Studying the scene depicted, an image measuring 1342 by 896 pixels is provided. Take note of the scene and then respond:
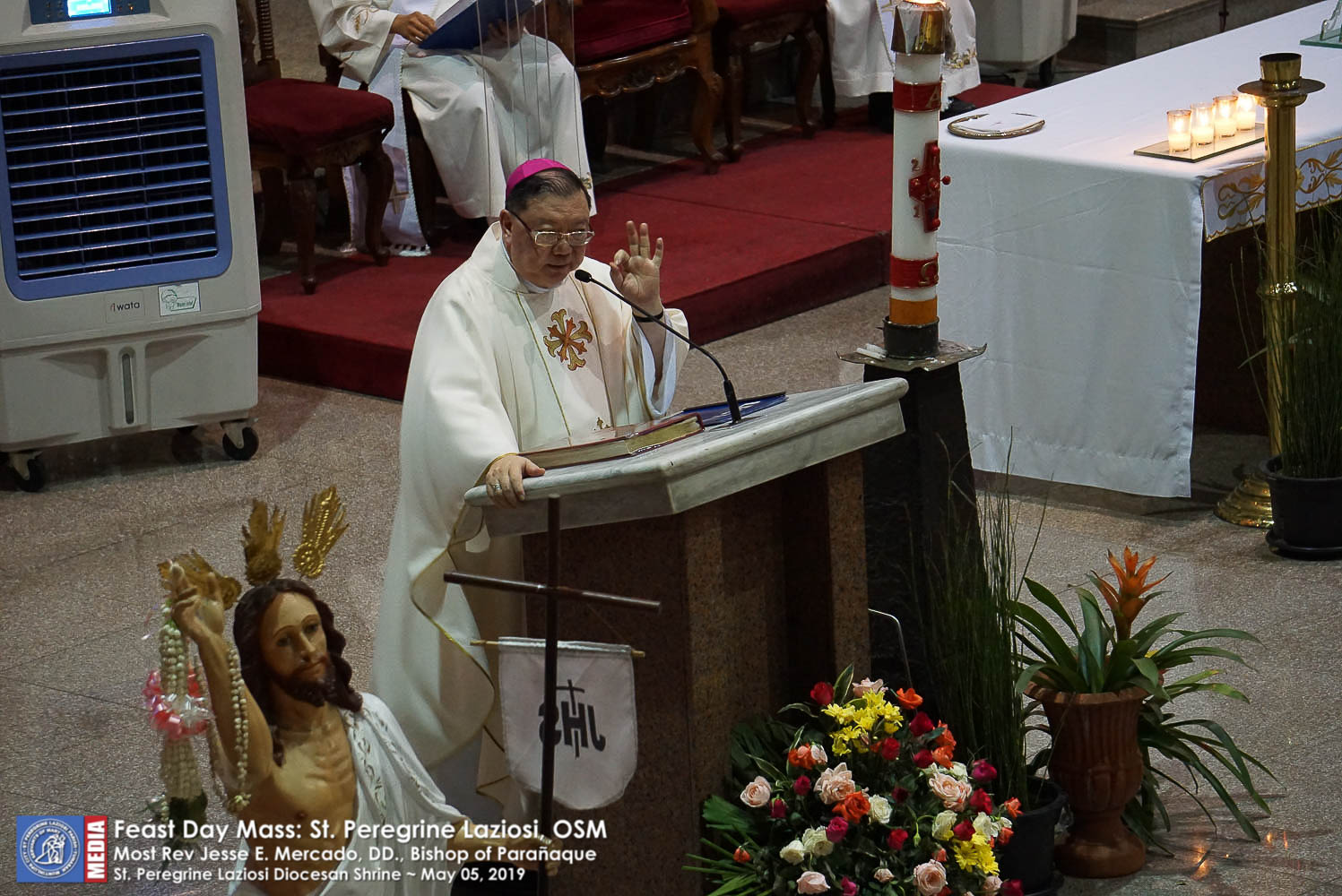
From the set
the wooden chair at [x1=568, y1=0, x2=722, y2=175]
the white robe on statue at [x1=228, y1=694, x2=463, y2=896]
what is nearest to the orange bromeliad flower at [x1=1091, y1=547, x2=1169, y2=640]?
the white robe on statue at [x1=228, y1=694, x2=463, y2=896]

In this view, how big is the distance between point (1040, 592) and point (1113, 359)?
1.67 metres

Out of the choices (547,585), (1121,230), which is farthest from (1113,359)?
(547,585)

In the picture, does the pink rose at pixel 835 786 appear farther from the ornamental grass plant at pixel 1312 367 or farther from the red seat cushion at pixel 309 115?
the red seat cushion at pixel 309 115

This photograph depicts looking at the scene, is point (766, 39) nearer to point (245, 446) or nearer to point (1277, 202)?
point (245, 446)

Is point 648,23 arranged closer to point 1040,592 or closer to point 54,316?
point 54,316

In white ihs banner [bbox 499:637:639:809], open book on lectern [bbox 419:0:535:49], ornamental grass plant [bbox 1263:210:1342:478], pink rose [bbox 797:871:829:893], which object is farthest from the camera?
open book on lectern [bbox 419:0:535:49]

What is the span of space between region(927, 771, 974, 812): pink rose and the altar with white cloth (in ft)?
6.94

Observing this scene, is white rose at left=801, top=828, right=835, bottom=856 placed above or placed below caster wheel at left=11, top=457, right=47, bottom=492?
above

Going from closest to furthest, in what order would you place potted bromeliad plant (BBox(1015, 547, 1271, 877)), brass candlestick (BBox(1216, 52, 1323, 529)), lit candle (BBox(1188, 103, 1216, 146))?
potted bromeliad plant (BBox(1015, 547, 1271, 877))
brass candlestick (BBox(1216, 52, 1323, 529))
lit candle (BBox(1188, 103, 1216, 146))

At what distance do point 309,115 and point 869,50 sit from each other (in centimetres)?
313

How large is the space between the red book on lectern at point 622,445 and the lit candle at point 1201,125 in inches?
97.7

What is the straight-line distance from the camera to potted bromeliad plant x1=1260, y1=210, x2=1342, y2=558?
200 inches

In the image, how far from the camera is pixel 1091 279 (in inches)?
214

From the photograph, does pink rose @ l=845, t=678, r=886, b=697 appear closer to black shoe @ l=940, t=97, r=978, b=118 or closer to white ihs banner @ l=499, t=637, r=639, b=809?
white ihs banner @ l=499, t=637, r=639, b=809
